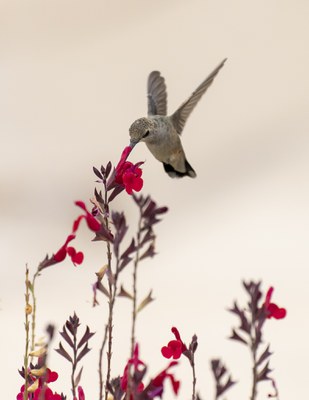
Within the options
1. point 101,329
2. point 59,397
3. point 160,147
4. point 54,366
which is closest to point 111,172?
point 59,397

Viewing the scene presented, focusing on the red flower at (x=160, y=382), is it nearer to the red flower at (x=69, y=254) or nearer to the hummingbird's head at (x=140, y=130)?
the red flower at (x=69, y=254)

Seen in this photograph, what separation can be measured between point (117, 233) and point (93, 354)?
3.18 meters

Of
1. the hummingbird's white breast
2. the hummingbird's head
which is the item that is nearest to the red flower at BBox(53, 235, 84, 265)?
the hummingbird's head

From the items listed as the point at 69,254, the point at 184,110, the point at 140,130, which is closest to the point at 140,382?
the point at 69,254

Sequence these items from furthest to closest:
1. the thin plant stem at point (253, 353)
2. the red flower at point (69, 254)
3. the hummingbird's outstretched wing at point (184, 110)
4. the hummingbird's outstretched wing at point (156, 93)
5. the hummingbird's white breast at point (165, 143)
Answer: the hummingbird's outstretched wing at point (156, 93)
the hummingbird's outstretched wing at point (184, 110)
the hummingbird's white breast at point (165, 143)
the red flower at point (69, 254)
the thin plant stem at point (253, 353)

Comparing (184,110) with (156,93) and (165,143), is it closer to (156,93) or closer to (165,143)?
(156,93)

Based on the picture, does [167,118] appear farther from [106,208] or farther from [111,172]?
[106,208]

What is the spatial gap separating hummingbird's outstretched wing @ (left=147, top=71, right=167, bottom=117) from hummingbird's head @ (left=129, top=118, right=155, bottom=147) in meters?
0.39

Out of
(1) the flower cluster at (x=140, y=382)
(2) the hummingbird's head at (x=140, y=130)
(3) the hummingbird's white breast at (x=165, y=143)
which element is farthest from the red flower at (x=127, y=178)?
(3) the hummingbird's white breast at (x=165, y=143)

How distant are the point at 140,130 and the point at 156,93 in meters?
0.55

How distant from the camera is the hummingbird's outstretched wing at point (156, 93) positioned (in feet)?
6.33

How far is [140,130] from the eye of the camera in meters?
1.41

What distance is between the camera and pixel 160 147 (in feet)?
5.49

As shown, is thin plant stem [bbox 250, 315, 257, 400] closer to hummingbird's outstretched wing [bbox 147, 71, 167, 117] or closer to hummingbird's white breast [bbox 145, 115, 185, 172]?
hummingbird's white breast [bbox 145, 115, 185, 172]
